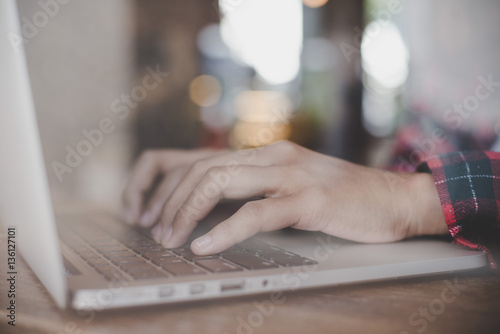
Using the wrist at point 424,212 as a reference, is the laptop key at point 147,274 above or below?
above

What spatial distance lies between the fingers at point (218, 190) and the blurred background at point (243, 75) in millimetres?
705

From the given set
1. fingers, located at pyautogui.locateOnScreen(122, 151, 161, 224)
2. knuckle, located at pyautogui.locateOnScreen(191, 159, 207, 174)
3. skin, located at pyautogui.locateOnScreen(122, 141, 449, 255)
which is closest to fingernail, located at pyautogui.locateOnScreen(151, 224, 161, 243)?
skin, located at pyautogui.locateOnScreen(122, 141, 449, 255)

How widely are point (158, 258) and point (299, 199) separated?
0.20 meters

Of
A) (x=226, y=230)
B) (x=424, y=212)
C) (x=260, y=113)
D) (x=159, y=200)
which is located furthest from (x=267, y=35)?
(x=226, y=230)

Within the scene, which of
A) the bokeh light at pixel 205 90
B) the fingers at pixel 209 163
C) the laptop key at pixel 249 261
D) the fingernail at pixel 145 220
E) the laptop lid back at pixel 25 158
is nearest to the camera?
the laptop lid back at pixel 25 158

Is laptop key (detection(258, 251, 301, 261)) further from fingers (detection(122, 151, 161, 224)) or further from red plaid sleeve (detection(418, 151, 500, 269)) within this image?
fingers (detection(122, 151, 161, 224))

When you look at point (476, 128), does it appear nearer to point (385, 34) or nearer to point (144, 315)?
point (144, 315)

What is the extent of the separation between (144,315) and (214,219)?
0.46 m

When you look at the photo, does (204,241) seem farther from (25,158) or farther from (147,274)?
(25,158)

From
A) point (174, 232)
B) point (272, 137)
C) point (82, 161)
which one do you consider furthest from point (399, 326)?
point (272, 137)

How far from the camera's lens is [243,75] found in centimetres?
417

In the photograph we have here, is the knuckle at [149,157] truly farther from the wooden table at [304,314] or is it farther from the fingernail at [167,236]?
the wooden table at [304,314]

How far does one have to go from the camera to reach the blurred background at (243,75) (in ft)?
4.31

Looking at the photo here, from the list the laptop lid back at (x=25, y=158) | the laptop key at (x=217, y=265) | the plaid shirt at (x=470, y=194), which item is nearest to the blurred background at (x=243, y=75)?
the plaid shirt at (x=470, y=194)
